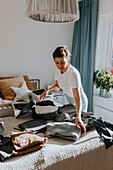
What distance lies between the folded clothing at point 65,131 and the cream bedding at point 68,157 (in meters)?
0.04

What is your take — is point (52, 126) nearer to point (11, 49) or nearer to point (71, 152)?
point (71, 152)

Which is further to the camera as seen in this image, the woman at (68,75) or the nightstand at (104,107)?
the nightstand at (104,107)

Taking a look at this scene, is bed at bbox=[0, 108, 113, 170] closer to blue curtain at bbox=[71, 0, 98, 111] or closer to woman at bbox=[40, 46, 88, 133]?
woman at bbox=[40, 46, 88, 133]

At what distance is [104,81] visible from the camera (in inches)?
135

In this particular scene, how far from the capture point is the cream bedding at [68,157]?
1247 millimetres

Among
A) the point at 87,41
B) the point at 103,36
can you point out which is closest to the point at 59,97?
the point at 87,41

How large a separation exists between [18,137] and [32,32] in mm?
2781

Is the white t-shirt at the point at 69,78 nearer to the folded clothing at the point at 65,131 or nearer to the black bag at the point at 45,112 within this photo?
the black bag at the point at 45,112

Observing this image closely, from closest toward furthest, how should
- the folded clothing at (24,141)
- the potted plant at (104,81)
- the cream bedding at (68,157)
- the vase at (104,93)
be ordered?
1. the cream bedding at (68,157)
2. the folded clothing at (24,141)
3. the potted plant at (104,81)
4. the vase at (104,93)

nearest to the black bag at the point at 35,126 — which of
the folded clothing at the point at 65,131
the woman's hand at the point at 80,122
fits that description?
the folded clothing at the point at 65,131

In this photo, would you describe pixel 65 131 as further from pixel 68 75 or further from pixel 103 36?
pixel 103 36

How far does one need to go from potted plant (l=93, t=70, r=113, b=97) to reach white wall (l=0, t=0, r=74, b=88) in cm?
110

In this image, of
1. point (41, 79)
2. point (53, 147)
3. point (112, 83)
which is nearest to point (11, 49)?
point (41, 79)

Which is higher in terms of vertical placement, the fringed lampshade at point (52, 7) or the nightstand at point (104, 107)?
the fringed lampshade at point (52, 7)
